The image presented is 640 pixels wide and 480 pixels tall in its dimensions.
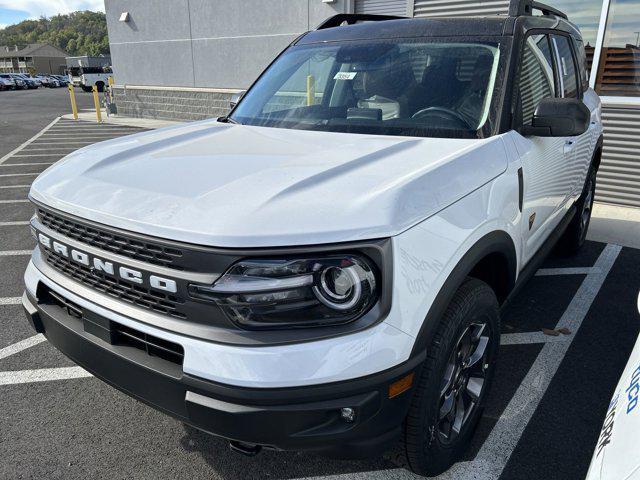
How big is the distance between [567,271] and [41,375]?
14.0ft

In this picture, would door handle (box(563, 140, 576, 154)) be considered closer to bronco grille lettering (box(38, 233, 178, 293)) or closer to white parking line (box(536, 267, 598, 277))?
white parking line (box(536, 267, 598, 277))

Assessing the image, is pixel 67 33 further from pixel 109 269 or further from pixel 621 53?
pixel 109 269

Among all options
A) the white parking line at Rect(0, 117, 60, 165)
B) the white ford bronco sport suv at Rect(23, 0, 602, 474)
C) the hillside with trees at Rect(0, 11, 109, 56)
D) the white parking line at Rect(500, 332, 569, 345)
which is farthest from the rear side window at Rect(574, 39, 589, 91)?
the hillside with trees at Rect(0, 11, 109, 56)

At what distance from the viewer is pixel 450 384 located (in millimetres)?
2137

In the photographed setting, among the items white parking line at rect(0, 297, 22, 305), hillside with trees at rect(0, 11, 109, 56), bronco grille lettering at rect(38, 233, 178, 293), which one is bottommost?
white parking line at rect(0, 297, 22, 305)

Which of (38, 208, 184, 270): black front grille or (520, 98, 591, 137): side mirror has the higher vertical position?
(520, 98, 591, 137): side mirror

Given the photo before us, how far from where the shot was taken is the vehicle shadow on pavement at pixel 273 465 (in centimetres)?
229

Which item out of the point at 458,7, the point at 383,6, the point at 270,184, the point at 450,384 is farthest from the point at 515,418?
the point at 383,6

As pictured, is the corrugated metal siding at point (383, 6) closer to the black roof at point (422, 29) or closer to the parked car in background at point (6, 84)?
the black roof at point (422, 29)

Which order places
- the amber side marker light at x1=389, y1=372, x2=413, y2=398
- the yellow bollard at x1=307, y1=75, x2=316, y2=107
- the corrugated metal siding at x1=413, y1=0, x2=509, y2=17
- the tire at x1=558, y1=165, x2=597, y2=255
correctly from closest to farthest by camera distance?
1. the amber side marker light at x1=389, y1=372, x2=413, y2=398
2. the yellow bollard at x1=307, y1=75, x2=316, y2=107
3. the tire at x1=558, y1=165, x2=597, y2=255
4. the corrugated metal siding at x1=413, y1=0, x2=509, y2=17

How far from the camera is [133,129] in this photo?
15.2m

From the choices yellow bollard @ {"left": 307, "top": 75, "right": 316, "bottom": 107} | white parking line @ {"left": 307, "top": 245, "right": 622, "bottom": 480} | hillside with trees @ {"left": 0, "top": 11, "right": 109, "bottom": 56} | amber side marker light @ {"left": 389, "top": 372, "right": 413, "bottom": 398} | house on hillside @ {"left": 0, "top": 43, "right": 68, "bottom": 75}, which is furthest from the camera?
hillside with trees @ {"left": 0, "top": 11, "right": 109, "bottom": 56}

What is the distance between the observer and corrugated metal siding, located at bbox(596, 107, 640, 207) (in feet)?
22.1

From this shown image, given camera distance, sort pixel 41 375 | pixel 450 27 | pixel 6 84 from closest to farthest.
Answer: pixel 450 27 < pixel 41 375 < pixel 6 84
